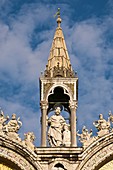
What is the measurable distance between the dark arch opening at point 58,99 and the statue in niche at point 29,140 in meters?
2.02

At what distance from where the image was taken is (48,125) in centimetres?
2475

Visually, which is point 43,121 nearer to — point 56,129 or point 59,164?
point 56,129

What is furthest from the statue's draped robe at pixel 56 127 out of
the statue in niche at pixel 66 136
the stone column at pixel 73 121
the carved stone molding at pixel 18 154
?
the carved stone molding at pixel 18 154

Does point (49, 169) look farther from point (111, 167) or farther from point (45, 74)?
point (45, 74)

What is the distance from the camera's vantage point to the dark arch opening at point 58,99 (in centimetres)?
2548

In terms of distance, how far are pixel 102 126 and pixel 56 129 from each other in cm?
157

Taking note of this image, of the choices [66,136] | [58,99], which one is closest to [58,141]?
[66,136]

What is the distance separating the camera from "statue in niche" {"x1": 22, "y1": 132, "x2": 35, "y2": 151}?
2349cm

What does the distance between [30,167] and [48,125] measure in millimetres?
2065

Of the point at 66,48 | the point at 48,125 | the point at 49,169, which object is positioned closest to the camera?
the point at 49,169

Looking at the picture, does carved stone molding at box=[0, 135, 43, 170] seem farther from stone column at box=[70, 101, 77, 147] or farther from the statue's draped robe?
stone column at box=[70, 101, 77, 147]

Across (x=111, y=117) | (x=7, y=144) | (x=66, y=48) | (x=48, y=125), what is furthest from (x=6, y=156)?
(x=66, y=48)

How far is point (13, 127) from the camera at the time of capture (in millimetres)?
23891

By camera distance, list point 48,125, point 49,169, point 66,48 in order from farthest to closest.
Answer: point 66,48 → point 48,125 → point 49,169
